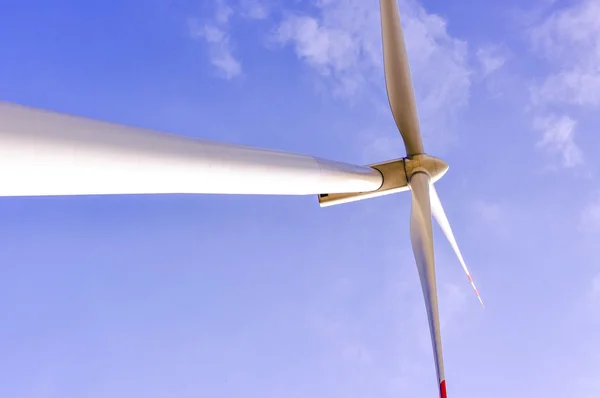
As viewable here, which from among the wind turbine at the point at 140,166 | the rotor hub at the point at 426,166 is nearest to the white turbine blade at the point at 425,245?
the wind turbine at the point at 140,166

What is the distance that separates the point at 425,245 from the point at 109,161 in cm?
1602

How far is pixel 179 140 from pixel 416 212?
1465cm

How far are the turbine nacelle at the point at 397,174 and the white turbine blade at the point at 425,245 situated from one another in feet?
1.16

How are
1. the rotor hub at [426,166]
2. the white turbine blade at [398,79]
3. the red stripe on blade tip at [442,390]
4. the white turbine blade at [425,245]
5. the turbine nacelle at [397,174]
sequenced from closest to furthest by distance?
1. the red stripe on blade tip at [442,390]
2. the white turbine blade at [425,245]
3. the turbine nacelle at [397,174]
4. the white turbine blade at [398,79]
5. the rotor hub at [426,166]

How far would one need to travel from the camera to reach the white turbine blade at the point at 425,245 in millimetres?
19453

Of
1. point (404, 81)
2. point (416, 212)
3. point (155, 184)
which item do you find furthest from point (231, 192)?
point (404, 81)

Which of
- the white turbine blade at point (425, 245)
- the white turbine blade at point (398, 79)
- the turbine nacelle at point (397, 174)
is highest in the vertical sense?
the white turbine blade at point (398, 79)

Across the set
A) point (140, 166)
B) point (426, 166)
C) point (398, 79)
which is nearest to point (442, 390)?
point (426, 166)

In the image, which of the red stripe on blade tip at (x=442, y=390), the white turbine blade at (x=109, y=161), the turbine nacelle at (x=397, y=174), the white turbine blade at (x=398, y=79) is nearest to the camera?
the white turbine blade at (x=109, y=161)

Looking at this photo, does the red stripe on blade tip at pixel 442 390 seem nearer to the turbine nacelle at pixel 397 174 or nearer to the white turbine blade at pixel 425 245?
the white turbine blade at pixel 425 245

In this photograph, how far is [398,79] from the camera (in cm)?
2358

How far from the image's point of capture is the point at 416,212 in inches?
877

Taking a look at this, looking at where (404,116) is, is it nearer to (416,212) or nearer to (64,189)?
(416,212)

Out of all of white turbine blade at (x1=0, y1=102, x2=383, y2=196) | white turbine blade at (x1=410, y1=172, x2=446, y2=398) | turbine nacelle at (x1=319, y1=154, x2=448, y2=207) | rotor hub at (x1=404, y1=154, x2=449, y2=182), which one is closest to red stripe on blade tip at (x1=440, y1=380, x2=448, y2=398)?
white turbine blade at (x1=410, y1=172, x2=446, y2=398)
